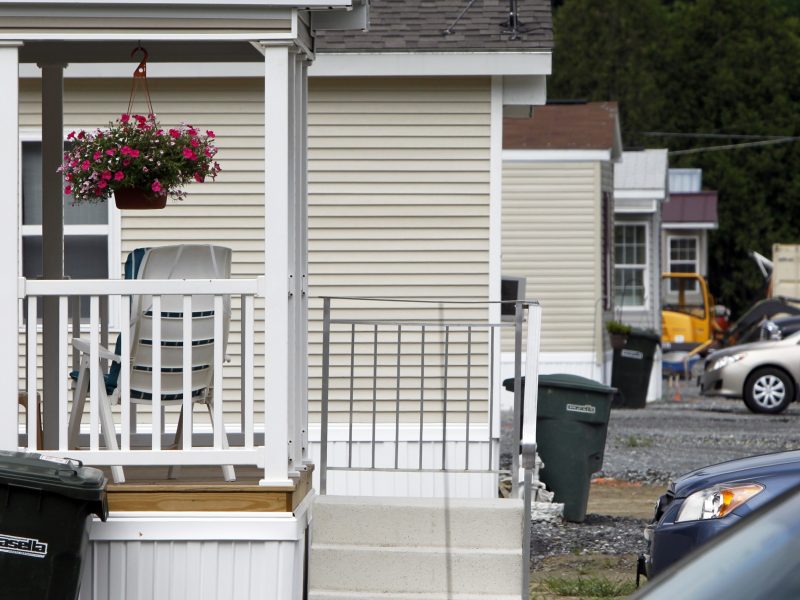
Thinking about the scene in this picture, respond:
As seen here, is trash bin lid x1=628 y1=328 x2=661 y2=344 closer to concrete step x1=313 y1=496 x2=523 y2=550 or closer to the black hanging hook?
concrete step x1=313 y1=496 x2=523 y2=550

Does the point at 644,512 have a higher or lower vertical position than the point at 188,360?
lower

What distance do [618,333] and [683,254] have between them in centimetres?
1941

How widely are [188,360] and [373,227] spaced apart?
14.7 ft

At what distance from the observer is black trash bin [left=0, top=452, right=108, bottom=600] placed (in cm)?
493

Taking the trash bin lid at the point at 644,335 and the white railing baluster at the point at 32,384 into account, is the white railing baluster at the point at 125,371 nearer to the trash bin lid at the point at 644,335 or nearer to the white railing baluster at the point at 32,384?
the white railing baluster at the point at 32,384

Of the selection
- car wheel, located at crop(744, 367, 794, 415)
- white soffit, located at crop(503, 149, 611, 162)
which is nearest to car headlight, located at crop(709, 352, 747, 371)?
car wheel, located at crop(744, 367, 794, 415)

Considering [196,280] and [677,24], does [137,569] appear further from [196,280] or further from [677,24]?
[677,24]

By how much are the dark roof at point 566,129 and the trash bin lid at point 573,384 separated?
8689 mm

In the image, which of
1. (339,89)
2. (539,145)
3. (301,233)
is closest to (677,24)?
(539,145)

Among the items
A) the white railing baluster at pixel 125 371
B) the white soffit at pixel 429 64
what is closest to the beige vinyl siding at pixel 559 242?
the white soffit at pixel 429 64

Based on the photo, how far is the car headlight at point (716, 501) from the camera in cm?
585

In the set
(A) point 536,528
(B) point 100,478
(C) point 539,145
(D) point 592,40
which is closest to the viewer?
(B) point 100,478

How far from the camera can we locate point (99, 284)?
5.66 meters

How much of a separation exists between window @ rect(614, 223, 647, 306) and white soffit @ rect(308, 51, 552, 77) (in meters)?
11.9
